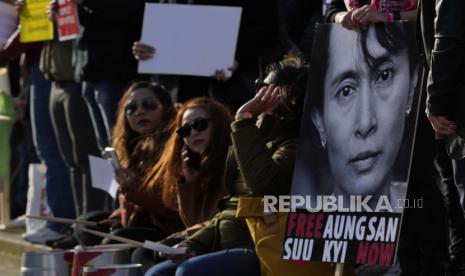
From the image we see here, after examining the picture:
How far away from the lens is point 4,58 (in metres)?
9.45

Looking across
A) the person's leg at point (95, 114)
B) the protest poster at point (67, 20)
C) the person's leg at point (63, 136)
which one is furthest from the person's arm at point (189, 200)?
the person's leg at point (63, 136)

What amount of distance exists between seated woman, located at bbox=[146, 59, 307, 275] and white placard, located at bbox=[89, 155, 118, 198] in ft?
5.18

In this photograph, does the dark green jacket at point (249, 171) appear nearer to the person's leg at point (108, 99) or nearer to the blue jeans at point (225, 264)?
the blue jeans at point (225, 264)

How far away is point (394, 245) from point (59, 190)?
4.51 metres

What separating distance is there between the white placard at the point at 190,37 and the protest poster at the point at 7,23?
194cm

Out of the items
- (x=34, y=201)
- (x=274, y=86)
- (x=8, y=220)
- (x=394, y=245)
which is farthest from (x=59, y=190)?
(x=394, y=245)

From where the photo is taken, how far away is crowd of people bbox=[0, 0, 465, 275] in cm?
516

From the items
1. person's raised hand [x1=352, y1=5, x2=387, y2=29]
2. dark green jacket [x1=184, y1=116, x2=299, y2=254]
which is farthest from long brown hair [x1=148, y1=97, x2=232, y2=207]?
person's raised hand [x1=352, y1=5, x2=387, y2=29]

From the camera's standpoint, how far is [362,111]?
5.24 m

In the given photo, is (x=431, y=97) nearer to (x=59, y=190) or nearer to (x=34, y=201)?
(x=59, y=190)

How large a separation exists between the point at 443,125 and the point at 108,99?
363 centimetres

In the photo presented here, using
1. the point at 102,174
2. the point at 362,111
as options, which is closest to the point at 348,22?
the point at 362,111

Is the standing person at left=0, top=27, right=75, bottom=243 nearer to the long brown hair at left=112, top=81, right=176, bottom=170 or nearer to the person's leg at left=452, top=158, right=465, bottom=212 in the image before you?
the long brown hair at left=112, top=81, right=176, bottom=170

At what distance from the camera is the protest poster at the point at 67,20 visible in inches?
321
